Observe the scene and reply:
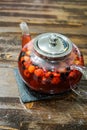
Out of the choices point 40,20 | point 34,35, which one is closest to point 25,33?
point 34,35

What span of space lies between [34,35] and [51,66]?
35 centimetres

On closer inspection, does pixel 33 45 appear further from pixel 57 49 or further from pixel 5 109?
pixel 5 109

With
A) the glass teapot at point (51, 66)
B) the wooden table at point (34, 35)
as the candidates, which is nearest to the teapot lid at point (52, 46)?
the glass teapot at point (51, 66)

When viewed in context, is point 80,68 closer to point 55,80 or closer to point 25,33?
point 55,80

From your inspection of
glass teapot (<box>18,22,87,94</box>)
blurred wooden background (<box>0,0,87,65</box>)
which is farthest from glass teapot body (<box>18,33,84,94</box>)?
blurred wooden background (<box>0,0,87,65</box>)

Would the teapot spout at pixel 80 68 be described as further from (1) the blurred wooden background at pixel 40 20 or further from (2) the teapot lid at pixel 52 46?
(1) the blurred wooden background at pixel 40 20

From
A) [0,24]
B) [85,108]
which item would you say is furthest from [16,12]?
[85,108]

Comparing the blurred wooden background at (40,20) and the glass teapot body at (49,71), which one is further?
the blurred wooden background at (40,20)

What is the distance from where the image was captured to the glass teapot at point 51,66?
2.16 ft

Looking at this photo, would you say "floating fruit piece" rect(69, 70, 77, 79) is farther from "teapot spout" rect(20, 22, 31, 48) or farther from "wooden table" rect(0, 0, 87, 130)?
"teapot spout" rect(20, 22, 31, 48)

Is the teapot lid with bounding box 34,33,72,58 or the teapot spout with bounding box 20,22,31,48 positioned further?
the teapot spout with bounding box 20,22,31,48

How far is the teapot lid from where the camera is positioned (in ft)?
2.14

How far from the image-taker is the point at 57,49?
0.66 m

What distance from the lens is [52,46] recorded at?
0.66m
